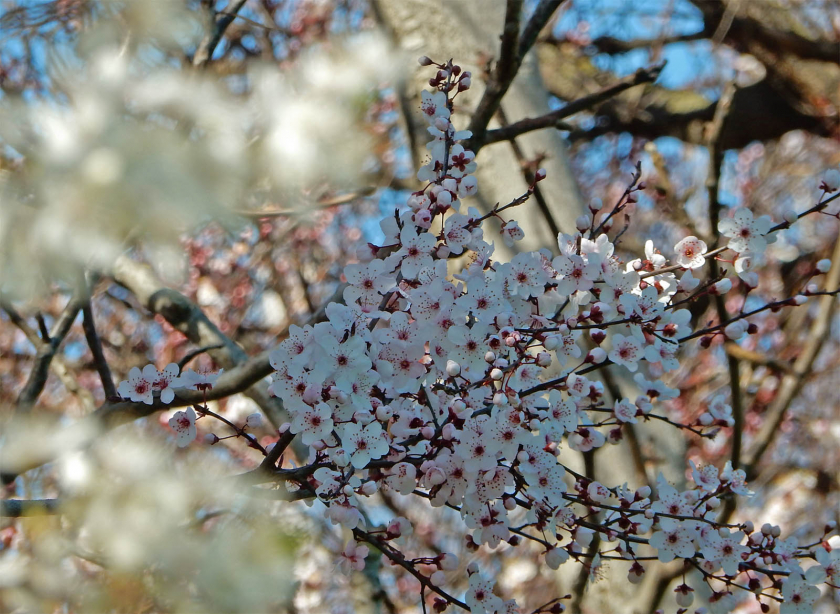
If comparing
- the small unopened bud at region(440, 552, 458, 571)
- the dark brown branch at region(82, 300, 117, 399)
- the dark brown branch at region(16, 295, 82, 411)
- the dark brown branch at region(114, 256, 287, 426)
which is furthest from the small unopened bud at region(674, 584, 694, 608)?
the dark brown branch at region(16, 295, 82, 411)

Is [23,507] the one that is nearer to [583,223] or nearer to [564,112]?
[583,223]

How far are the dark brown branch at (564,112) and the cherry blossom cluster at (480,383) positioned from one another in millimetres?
476

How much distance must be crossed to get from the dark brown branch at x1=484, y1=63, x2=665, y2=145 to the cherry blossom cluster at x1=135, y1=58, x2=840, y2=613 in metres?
0.48

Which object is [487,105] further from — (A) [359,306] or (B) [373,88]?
(B) [373,88]

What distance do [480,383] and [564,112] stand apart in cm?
90

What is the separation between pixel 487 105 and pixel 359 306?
2.46 ft

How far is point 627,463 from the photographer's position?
2053 mm

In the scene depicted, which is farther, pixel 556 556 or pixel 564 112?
pixel 564 112

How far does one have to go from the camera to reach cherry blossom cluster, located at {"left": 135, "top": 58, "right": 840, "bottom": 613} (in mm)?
927

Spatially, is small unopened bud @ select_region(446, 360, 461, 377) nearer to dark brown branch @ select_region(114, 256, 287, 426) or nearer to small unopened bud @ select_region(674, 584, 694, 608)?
small unopened bud @ select_region(674, 584, 694, 608)

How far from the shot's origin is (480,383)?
1.00 m

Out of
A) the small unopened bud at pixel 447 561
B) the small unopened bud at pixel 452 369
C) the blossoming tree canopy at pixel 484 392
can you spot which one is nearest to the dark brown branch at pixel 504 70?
the blossoming tree canopy at pixel 484 392

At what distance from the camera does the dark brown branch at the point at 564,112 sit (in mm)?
1619

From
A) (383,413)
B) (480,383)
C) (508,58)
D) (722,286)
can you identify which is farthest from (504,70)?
(383,413)
